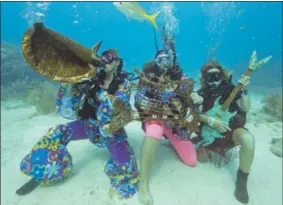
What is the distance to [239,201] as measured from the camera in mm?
3742

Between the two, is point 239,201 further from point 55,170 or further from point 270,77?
point 270,77

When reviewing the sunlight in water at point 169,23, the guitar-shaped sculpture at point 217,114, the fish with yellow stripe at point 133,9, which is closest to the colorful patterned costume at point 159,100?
the guitar-shaped sculpture at point 217,114

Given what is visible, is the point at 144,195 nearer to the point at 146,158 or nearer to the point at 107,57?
the point at 146,158

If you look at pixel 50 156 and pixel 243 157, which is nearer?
pixel 50 156

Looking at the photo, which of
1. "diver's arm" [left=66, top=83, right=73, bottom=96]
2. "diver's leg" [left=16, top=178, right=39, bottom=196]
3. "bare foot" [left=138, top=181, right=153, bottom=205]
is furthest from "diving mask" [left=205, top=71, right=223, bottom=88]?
"diver's leg" [left=16, top=178, right=39, bottom=196]

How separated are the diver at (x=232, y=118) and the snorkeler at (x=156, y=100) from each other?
31 centimetres

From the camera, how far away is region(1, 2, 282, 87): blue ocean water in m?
11.2

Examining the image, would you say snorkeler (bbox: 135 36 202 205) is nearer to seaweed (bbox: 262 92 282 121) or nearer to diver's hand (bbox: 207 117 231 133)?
diver's hand (bbox: 207 117 231 133)

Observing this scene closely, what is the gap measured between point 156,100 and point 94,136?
42.7 inches

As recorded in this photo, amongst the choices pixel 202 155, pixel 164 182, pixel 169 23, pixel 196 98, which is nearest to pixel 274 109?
pixel 169 23

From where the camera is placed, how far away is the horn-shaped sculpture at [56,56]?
2.81 meters

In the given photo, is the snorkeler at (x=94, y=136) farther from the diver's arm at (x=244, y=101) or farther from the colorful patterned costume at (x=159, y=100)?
the diver's arm at (x=244, y=101)

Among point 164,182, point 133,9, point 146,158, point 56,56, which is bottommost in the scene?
point 164,182

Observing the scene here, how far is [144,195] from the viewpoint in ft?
11.5
